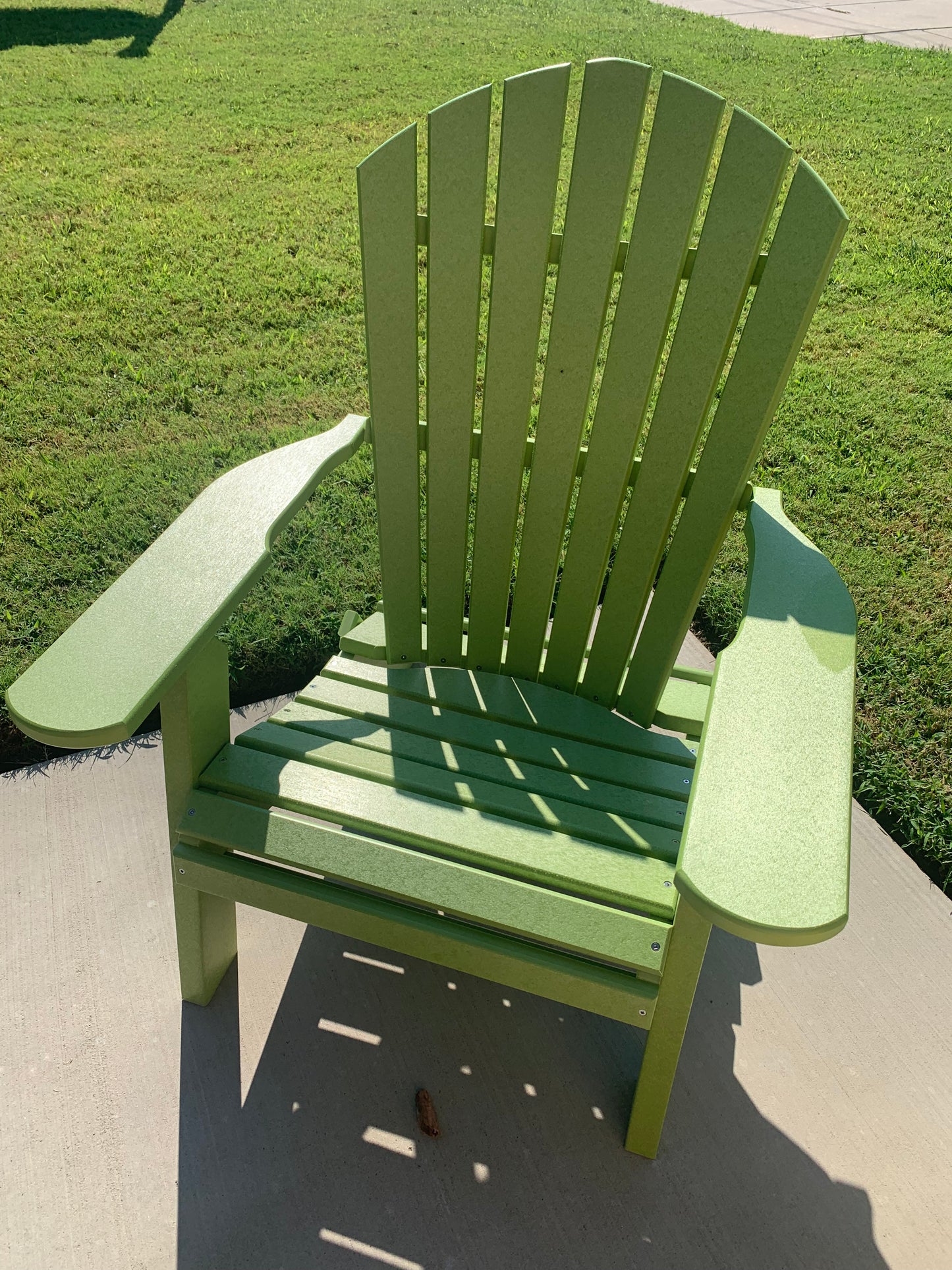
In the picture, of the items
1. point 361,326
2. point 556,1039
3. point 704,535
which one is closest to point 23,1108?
point 556,1039

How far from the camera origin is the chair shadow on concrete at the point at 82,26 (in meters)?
7.21

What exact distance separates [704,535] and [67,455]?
8.20 feet

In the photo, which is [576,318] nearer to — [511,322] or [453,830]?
[511,322]

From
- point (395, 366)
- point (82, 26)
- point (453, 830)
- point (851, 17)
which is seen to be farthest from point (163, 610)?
point (851, 17)

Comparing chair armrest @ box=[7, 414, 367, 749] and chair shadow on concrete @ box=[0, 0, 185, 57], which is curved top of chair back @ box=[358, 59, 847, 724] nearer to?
chair armrest @ box=[7, 414, 367, 749]

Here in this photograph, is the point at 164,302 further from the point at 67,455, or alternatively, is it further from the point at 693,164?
the point at 693,164

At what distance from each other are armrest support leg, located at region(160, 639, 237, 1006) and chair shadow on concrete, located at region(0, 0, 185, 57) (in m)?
7.17

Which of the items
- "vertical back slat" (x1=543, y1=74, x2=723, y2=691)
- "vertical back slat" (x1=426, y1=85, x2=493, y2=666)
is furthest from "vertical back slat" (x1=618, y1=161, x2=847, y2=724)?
"vertical back slat" (x1=426, y1=85, x2=493, y2=666)

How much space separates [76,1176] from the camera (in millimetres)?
1635

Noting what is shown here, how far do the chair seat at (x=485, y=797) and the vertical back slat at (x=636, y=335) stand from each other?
0.20 m

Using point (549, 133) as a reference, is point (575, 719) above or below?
below

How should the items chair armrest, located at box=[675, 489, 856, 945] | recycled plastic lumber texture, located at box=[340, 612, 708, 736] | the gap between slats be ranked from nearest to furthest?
chair armrest, located at box=[675, 489, 856, 945], the gap between slats, recycled plastic lumber texture, located at box=[340, 612, 708, 736]

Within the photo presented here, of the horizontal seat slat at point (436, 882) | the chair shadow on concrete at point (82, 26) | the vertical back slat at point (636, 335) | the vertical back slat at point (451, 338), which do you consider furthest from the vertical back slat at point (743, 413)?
the chair shadow on concrete at point (82, 26)

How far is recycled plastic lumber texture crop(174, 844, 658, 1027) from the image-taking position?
1.48 meters
